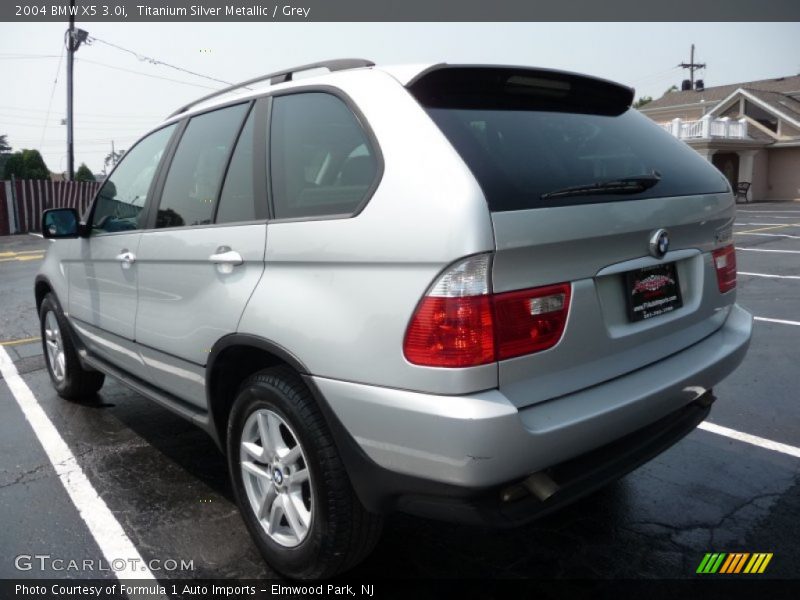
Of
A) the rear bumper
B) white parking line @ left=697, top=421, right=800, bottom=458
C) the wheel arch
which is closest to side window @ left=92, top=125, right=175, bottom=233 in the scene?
the wheel arch

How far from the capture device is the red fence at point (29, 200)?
927 inches

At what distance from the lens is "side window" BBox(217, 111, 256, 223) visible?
270 cm

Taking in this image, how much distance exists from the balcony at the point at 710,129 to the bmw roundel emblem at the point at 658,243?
32.5 meters

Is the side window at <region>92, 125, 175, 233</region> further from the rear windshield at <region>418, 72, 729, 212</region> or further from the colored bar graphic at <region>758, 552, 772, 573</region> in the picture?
the colored bar graphic at <region>758, 552, 772, 573</region>

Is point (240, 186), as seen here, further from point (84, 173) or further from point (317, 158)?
point (84, 173)

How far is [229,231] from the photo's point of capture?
2.67 meters

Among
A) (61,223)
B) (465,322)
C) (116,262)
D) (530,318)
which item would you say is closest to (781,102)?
(61,223)

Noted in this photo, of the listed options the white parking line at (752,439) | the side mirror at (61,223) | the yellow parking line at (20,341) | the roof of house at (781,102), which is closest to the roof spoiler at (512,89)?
the white parking line at (752,439)

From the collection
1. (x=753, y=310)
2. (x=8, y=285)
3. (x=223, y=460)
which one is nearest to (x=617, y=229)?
(x=223, y=460)

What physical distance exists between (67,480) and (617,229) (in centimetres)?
304

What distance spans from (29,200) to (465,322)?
1054 inches

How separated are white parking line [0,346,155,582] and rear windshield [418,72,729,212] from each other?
205 centimetres

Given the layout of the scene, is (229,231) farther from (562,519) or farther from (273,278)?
(562,519)

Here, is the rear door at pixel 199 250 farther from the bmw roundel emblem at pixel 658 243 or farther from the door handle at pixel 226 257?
the bmw roundel emblem at pixel 658 243
